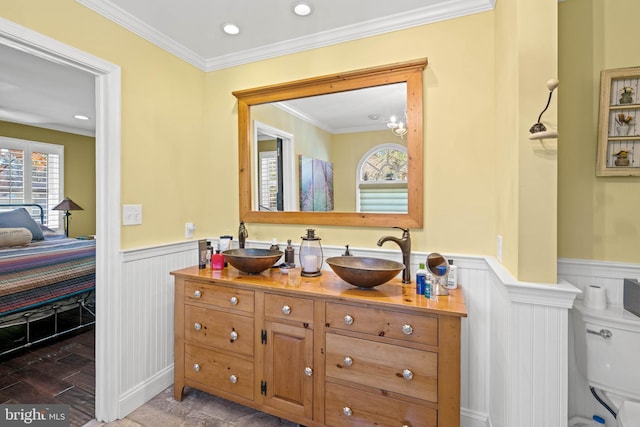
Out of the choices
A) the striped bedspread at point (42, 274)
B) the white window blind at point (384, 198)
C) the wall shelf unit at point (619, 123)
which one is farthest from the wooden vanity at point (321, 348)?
the striped bedspread at point (42, 274)

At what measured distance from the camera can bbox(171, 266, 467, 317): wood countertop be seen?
1.42 meters

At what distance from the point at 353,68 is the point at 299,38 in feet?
1.59

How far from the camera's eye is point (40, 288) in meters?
2.65

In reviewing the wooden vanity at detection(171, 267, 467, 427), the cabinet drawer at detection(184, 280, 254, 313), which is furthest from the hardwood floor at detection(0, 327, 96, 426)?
the cabinet drawer at detection(184, 280, 254, 313)

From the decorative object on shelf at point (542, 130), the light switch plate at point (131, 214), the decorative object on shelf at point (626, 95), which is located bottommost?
the light switch plate at point (131, 214)

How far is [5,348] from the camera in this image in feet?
8.73

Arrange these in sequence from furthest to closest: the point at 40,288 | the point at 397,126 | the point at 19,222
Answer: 1. the point at 19,222
2. the point at 40,288
3. the point at 397,126

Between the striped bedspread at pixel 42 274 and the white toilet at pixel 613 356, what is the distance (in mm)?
3888

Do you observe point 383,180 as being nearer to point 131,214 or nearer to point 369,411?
point 369,411

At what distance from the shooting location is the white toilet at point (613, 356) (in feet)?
3.94

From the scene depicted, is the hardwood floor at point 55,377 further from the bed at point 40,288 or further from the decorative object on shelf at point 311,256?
the decorative object on shelf at point 311,256

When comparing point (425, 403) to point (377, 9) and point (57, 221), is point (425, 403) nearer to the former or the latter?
point (377, 9)

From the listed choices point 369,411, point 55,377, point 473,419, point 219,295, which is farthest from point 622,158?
point 55,377

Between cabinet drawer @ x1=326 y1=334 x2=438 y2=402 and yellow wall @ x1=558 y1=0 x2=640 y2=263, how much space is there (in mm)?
879
